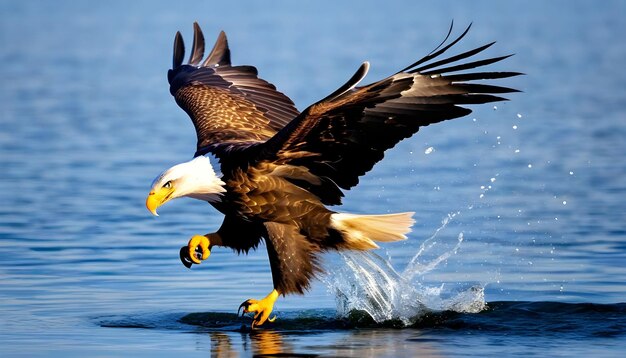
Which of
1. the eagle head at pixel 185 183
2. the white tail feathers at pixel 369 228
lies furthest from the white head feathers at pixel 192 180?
the white tail feathers at pixel 369 228

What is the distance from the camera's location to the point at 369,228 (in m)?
8.62

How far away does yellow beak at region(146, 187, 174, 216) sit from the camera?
800 centimetres

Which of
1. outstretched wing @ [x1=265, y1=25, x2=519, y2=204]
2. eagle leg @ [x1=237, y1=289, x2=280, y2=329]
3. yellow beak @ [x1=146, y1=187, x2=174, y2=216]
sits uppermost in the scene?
outstretched wing @ [x1=265, y1=25, x2=519, y2=204]

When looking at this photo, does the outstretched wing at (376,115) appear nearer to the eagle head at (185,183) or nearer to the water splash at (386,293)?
the eagle head at (185,183)

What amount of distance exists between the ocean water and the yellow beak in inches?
25.6

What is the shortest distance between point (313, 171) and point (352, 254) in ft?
2.04

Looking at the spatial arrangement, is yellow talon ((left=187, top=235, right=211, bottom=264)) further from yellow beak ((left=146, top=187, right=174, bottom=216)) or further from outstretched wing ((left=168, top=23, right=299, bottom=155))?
yellow beak ((left=146, top=187, right=174, bottom=216))

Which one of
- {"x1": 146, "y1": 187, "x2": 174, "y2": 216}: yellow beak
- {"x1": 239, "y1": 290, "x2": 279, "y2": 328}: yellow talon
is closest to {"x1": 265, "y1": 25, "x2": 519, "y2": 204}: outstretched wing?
{"x1": 146, "y1": 187, "x2": 174, "y2": 216}: yellow beak

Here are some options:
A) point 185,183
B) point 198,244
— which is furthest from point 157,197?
point 198,244

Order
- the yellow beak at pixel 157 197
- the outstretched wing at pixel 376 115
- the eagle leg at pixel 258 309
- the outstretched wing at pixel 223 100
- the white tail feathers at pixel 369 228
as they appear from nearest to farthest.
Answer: the outstretched wing at pixel 376 115
the yellow beak at pixel 157 197
the eagle leg at pixel 258 309
the white tail feathers at pixel 369 228
the outstretched wing at pixel 223 100

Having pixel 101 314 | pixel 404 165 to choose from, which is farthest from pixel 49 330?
pixel 404 165

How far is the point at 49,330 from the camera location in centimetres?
785

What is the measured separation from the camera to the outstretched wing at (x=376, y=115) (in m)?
7.69

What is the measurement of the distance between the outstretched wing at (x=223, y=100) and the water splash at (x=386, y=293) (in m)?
0.99
